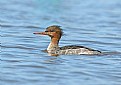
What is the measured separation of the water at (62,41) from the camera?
1339cm

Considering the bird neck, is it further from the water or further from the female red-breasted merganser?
the water

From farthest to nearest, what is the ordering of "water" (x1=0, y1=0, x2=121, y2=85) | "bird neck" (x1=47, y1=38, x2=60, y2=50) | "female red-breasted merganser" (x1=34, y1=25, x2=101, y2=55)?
"bird neck" (x1=47, y1=38, x2=60, y2=50) → "female red-breasted merganser" (x1=34, y1=25, x2=101, y2=55) → "water" (x1=0, y1=0, x2=121, y2=85)

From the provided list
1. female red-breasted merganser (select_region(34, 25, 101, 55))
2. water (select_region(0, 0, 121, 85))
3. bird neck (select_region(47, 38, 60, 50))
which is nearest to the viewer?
water (select_region(0, 0, 121, 85))

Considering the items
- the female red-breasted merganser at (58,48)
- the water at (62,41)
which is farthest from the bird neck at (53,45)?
the water at (62,41)

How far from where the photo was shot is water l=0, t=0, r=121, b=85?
43.9ft

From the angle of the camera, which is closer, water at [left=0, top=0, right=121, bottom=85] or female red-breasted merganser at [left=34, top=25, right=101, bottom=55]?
water at [left=0, top=0, right=121, bottom=85]

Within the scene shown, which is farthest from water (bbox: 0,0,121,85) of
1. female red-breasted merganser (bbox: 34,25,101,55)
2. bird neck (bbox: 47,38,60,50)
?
bird neck (bbox: 47,38,60,50)

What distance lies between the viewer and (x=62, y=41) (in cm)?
1916

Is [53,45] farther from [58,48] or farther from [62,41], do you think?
[62,41]

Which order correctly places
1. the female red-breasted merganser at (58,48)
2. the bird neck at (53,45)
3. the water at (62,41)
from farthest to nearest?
the bird neck at (53,45) → the female red-breasted merganser at (58,48) → the water at (62,41)

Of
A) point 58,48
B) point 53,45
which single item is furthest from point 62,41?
point 58,48

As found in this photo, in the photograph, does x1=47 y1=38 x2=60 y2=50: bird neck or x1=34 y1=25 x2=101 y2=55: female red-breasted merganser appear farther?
x1=47 y1=38 x2=60 y2=50: bird neck

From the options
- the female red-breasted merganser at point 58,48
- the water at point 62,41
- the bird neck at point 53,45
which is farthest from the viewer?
the bird neck at point 53,45

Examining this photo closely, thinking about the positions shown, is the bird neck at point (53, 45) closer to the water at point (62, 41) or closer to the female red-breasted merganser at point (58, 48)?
the female red-breasted merganser at point (58, 48)
